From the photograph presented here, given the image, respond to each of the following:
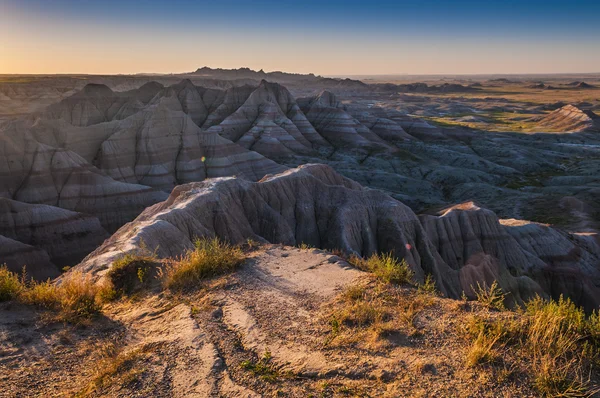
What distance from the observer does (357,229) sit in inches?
1158

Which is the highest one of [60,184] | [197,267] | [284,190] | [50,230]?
[197,267]

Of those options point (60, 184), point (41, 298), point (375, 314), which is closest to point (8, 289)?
point (41, 298)

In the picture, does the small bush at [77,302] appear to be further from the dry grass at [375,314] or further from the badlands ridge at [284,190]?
the dry grass at [375,314]

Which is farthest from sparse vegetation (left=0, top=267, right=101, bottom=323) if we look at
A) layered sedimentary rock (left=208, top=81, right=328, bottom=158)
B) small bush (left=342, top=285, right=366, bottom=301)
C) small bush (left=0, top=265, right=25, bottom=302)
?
layered sedimentary rock (left=208, top=81, right=328, bottom=158)

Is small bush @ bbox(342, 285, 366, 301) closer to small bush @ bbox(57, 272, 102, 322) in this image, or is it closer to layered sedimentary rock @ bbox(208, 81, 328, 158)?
small bush @ bbox(57, 272, 102, 322)

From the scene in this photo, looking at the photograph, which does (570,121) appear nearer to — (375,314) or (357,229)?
(357,229)

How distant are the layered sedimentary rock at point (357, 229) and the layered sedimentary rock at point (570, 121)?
97784mm

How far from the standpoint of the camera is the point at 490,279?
31.7 m

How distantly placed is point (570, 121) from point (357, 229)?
416 feet

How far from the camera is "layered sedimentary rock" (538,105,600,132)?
4579 inches

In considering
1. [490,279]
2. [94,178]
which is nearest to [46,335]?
[490,279]

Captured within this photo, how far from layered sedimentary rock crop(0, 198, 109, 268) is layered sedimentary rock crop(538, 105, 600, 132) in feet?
432

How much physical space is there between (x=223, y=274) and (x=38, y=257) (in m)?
28.6

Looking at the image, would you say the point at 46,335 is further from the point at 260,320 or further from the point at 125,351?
the point at 260,320
